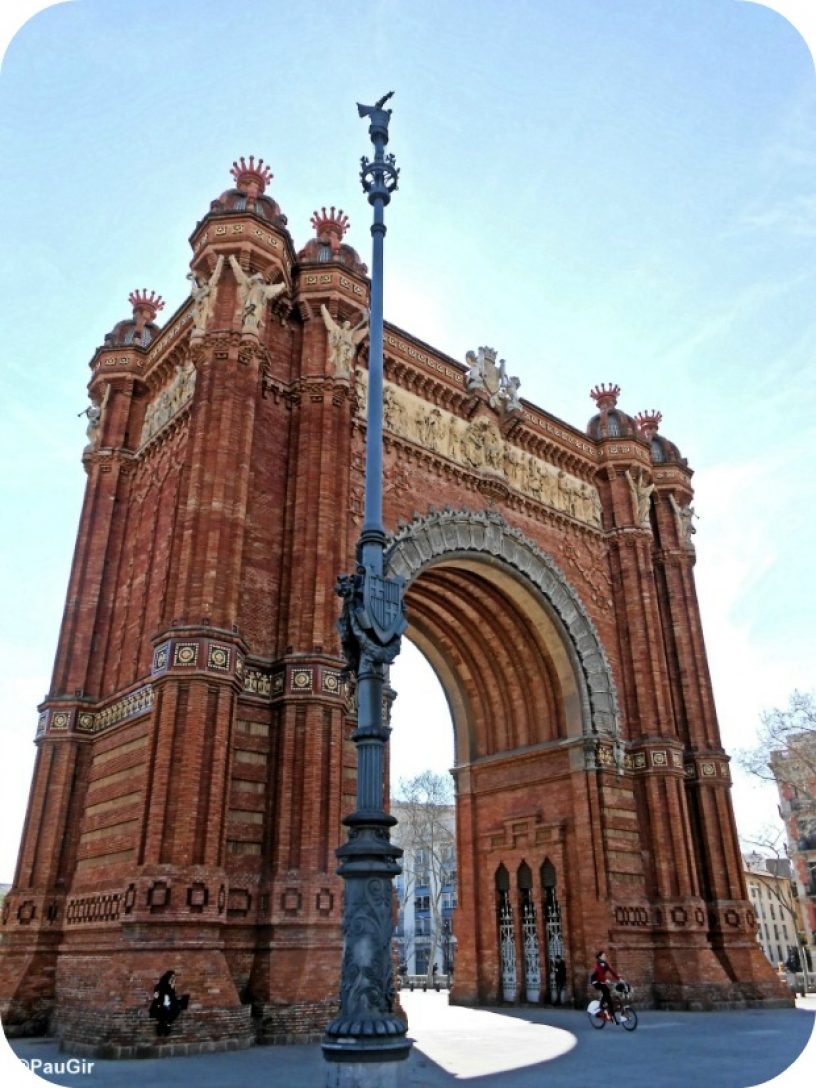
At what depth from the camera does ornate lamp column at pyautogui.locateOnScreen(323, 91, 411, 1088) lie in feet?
24.0

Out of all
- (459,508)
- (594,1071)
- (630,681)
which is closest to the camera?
(594,1071)

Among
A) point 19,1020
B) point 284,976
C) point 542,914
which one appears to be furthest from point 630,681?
point 19,1020

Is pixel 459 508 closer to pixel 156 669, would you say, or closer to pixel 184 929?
pixel 156 669

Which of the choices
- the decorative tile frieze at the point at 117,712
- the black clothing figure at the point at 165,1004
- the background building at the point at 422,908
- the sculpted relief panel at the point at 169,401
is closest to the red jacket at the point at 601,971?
the black clothing figure at the point at 165,1004

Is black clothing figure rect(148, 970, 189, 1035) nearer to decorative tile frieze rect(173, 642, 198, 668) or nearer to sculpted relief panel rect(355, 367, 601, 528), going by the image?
decorative tile frieze rect(173, 642, 198, 668)

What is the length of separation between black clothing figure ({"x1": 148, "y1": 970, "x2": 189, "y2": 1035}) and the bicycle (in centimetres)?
836

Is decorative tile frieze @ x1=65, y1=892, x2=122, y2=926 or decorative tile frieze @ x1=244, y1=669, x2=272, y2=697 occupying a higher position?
decorative tile frieze @ x1=244, y1=669, x2=272, y2=697

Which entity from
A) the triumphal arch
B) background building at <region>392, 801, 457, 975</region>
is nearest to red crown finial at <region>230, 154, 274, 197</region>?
the triumphal arch

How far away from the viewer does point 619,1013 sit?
16.9m

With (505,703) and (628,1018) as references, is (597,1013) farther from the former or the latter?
(505,703)

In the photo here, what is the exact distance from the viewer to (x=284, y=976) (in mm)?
14148

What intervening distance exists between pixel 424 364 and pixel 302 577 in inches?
340

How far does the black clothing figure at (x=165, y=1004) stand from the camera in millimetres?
12359

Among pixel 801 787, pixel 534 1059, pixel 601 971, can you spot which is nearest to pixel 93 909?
pixel 534 1059
